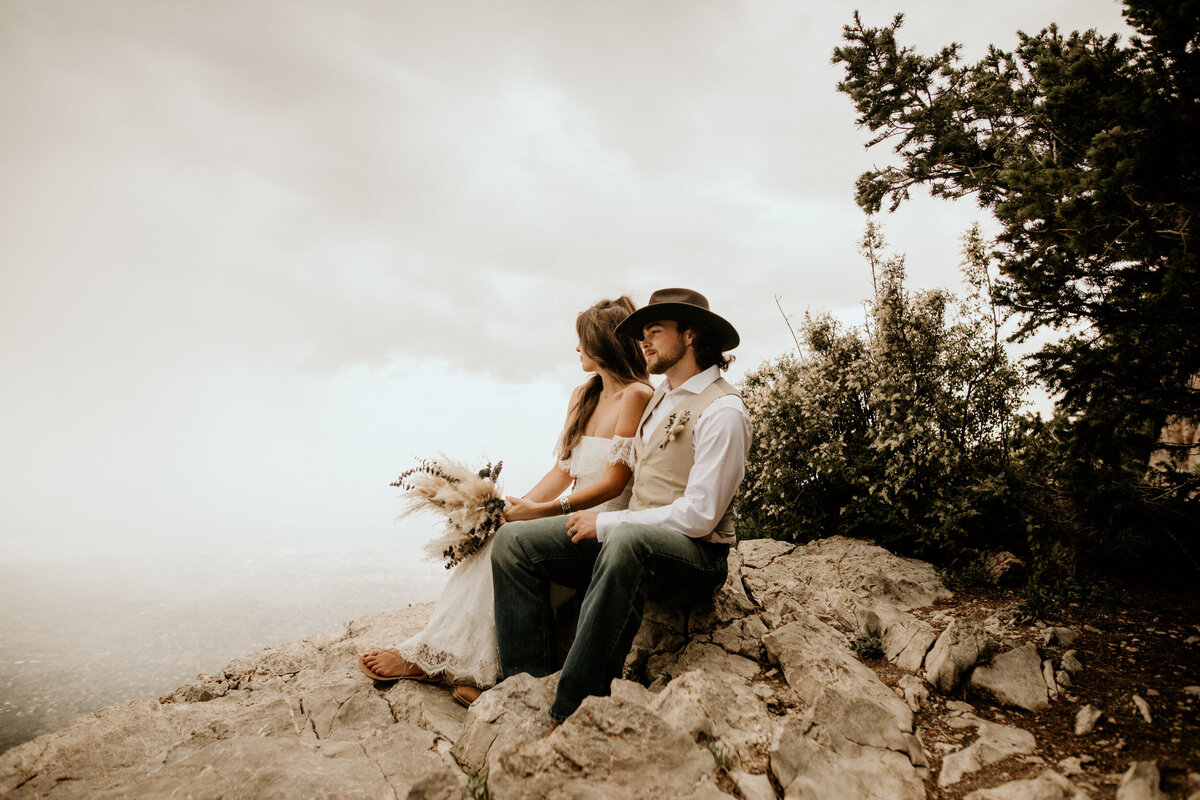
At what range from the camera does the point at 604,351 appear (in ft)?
13.1

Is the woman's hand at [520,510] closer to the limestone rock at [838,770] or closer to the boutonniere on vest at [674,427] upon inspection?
the boutonniere on vest at [674,427]

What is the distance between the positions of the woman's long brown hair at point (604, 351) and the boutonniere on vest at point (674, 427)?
0.83m

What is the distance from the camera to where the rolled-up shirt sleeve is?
9.44 ft

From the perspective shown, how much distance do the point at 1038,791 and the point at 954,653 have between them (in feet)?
4.00

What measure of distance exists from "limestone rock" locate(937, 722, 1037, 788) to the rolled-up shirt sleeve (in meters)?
1.40

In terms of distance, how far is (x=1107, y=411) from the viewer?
318cm

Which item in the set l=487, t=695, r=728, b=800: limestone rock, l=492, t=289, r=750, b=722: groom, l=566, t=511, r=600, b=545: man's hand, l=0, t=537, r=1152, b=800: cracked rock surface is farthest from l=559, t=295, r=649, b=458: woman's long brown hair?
l=487, t=695, r=728, b=800: limestone rock

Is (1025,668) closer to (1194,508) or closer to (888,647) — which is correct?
(888,647)

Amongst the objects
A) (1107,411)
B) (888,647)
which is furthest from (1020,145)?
(888,647)

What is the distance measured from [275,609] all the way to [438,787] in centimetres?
734

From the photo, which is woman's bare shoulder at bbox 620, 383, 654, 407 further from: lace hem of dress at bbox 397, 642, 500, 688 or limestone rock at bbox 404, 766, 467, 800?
limestone rock at bbox 404, 766, 467, 800

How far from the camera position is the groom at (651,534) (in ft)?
8.46

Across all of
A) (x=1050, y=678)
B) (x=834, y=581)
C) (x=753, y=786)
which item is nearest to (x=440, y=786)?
(x=753, y=786)

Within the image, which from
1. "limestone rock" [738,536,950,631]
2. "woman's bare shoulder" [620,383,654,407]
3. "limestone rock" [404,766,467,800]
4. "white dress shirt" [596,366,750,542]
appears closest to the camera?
"limestone rock" [404,766,467,800]
